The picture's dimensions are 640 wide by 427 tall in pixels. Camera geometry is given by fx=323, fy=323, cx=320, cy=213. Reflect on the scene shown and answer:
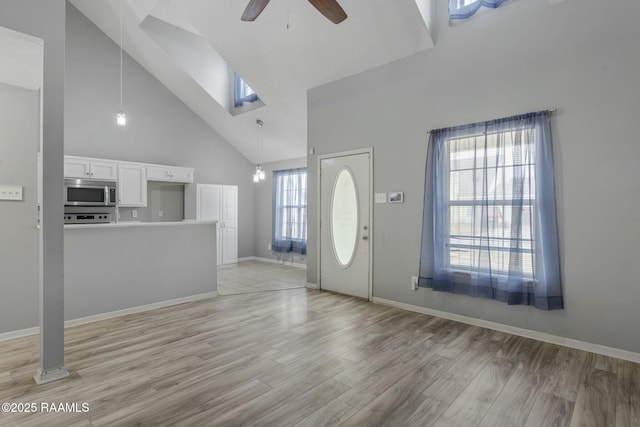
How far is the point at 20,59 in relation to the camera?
9.26ft

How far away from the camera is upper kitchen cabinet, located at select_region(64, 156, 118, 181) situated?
5.35 metres

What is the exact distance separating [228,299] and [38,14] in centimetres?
357

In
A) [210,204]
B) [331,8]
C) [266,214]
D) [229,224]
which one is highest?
[331,8]

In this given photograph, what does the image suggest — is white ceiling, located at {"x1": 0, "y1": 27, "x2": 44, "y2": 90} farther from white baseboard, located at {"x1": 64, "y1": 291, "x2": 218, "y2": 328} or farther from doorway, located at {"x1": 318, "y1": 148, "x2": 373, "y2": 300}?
doorway, located at {"x1": 318, "y1": 148, "x2": 373, "y2": 300}

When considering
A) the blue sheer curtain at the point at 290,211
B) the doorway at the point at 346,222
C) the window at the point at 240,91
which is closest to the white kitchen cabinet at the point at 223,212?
the blue sheer curtain at the point at 290,211

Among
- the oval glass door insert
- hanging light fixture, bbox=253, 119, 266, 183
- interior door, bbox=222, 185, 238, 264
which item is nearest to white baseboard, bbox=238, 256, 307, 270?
interior door, bbox=222, 185, 238, 264

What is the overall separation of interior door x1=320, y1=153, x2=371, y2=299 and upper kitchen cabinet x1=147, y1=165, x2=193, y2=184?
11.2ft

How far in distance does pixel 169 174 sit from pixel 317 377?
5.62 meters

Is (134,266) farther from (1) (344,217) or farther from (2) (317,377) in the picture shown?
(1) (344,217)

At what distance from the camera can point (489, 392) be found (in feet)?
7.47

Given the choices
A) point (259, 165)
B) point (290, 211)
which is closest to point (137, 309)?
point (259, 165)

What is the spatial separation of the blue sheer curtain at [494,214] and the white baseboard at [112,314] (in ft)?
10.1

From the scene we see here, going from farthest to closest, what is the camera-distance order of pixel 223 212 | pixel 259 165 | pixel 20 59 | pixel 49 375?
pixel 223 212 → pixel 259 165 → pixel 20 59 → pixel 49 375

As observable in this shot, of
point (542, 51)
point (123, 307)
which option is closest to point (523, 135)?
point (542, 51)
